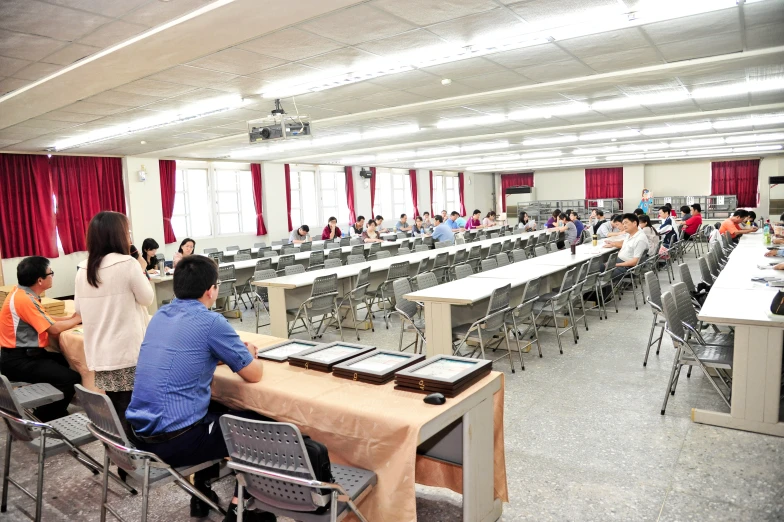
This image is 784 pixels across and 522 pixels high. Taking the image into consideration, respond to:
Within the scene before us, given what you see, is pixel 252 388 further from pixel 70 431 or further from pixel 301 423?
pixel 70 431

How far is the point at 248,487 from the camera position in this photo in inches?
76.2

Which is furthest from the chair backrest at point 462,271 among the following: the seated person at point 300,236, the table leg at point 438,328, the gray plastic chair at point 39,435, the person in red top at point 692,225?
the person in red top at point 692,225

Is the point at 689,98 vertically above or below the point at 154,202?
above

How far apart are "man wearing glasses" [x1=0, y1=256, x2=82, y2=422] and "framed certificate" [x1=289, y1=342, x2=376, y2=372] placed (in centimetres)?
157

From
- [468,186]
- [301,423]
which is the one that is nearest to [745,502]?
[301,423]

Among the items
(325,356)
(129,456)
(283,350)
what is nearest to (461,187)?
(283,350)

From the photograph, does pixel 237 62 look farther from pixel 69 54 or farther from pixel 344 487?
pixel 344 487

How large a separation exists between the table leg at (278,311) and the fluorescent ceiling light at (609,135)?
8027mm

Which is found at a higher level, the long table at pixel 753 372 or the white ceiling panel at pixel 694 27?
the white ceiling panel at pixel 694 27

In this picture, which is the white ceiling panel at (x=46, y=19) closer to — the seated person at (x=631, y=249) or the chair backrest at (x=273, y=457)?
the chair backrest at (x=273, y=457)

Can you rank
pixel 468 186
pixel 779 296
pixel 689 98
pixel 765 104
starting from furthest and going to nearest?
pixel 468 186
pixel 765 104
pixel 689 98
pixel 779 296

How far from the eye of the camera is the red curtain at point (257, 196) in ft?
45.7

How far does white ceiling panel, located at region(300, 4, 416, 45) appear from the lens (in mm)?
3662

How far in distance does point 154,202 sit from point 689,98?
34.2 ft
